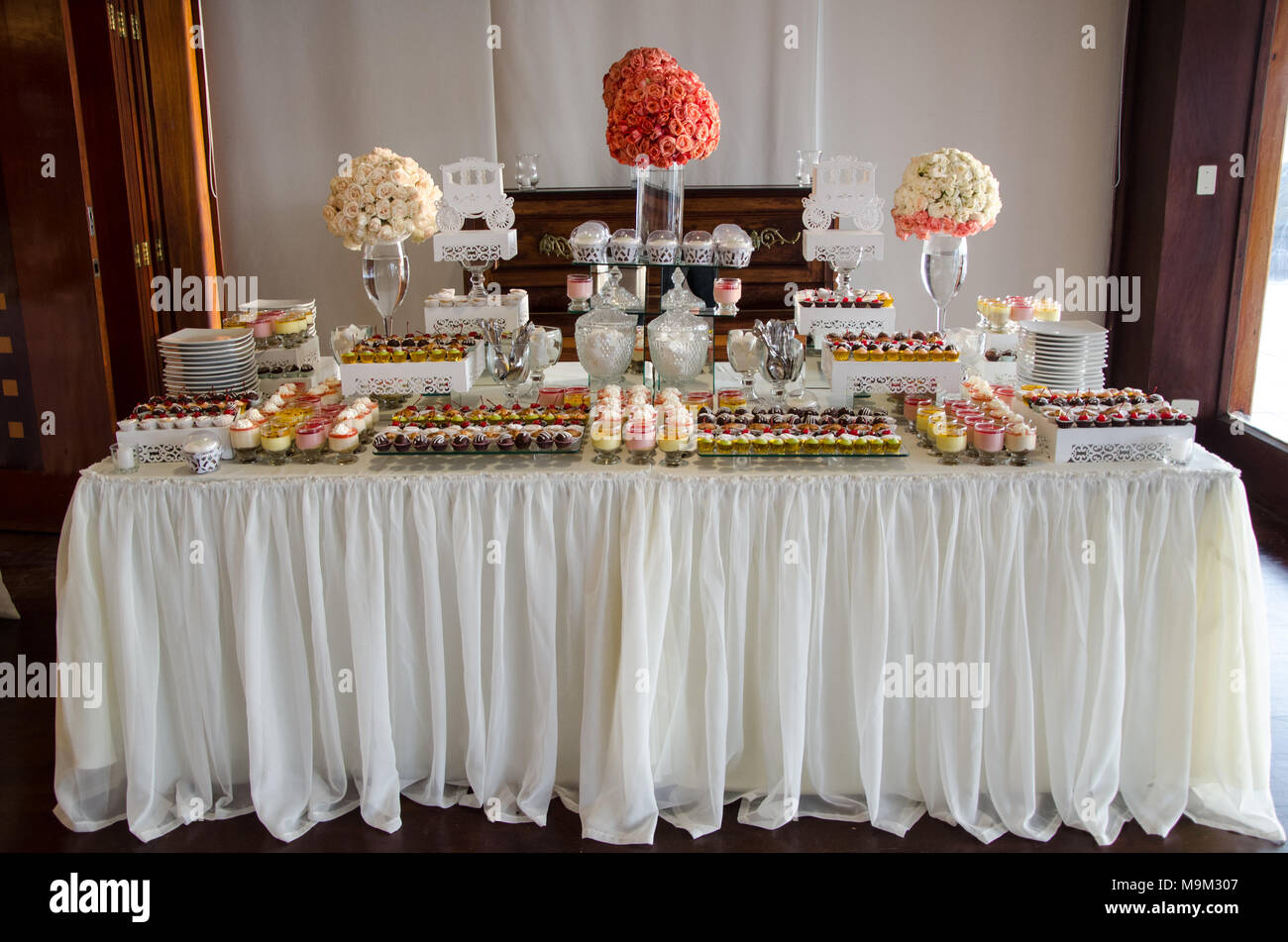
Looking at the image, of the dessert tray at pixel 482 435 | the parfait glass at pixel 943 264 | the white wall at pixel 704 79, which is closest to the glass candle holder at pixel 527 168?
the white wall at pixel 704 79

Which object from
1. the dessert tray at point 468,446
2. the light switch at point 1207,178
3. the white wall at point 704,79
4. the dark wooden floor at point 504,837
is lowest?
the dark wooden floor at point 504,837

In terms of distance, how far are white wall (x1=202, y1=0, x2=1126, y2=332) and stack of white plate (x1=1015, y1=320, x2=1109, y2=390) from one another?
2716 mm

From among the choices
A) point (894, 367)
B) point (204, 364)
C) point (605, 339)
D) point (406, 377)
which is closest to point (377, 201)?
point (406, 377)

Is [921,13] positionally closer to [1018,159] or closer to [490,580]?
[1018,159]

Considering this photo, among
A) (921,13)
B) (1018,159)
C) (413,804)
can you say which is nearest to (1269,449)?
(1018,159)

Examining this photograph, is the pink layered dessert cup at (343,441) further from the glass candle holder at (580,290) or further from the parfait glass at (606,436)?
the glass candle holder at (580,290)

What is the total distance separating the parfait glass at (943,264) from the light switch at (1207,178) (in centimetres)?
252

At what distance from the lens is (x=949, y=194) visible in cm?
335

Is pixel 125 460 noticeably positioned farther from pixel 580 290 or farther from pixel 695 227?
pixel 695 227

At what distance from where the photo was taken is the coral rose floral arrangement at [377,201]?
336 centimetres
